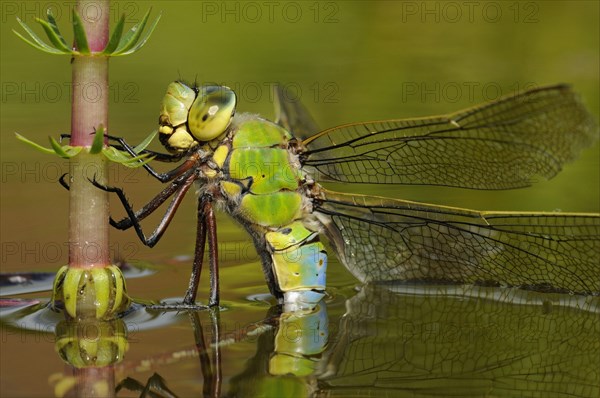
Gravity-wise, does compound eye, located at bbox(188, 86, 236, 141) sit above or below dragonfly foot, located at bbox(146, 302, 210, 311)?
above

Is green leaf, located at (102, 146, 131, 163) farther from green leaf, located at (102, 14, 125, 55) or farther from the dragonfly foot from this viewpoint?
the dragonfly foot

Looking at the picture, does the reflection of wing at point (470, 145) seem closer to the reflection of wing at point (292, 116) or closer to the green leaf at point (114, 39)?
the reflection of wing at point (292, 116)

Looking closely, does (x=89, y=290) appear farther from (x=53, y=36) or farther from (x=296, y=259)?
(x=296, y=259)

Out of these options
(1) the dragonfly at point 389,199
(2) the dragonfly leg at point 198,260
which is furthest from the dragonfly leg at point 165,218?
(2) the dragonfly leg at point 198,260

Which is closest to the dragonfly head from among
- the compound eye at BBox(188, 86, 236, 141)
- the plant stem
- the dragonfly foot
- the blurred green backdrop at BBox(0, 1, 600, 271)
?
the compound eye at BBox(188, 86, 236, 141)

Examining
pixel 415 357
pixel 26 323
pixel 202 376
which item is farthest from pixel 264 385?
pixel 26 323

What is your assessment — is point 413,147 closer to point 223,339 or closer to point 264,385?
point 223,339

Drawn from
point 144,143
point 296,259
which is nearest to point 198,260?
→ point 296,259
